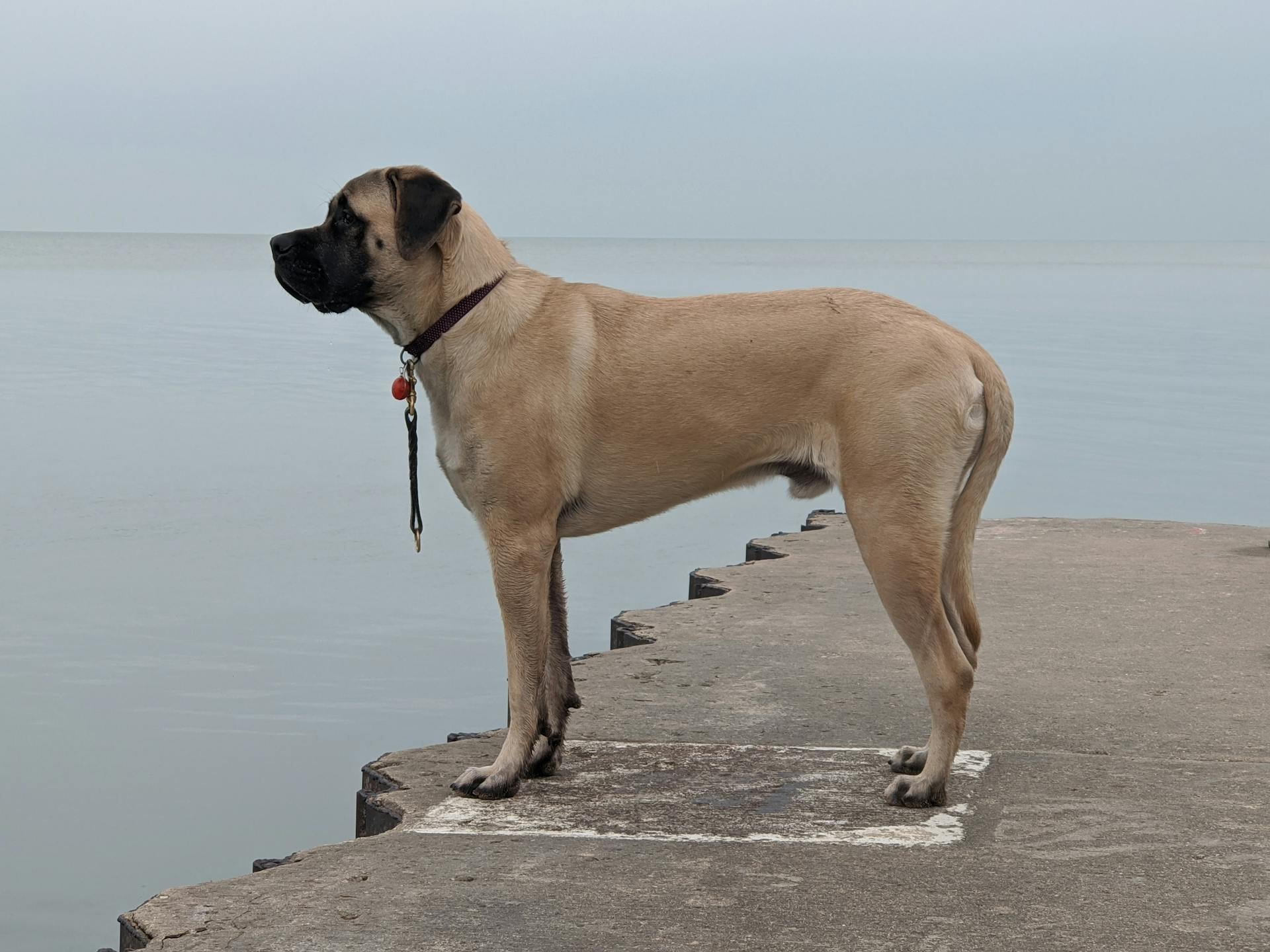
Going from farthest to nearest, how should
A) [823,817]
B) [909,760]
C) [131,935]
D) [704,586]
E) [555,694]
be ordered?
[704,586] < [555,694] < [909,760] < [823,817] < [131,935]

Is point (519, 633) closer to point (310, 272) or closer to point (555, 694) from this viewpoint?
point (555, 694)

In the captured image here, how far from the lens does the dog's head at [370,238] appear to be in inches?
192

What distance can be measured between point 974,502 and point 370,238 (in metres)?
2.28

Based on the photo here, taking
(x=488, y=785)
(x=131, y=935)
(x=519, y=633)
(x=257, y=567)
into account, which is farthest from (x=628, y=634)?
(x=257, y=567)

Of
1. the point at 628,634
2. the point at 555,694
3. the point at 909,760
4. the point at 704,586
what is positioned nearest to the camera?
the point at 909,760

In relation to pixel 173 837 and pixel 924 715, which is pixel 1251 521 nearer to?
pixel 924 715

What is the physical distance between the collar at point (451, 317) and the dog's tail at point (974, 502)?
1.71 m

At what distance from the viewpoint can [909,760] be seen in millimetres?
5133

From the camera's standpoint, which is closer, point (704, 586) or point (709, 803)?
point (709, 803)

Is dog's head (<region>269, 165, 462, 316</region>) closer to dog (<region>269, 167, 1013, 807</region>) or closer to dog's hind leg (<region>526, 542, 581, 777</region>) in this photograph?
dog (<region>269, 167, 1013, 807</region>)

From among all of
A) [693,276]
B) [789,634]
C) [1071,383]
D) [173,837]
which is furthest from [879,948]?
[693,276]

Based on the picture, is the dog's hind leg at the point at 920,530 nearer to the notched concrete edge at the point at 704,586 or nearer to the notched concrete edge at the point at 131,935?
the notched concrete edge at the point at 131,935

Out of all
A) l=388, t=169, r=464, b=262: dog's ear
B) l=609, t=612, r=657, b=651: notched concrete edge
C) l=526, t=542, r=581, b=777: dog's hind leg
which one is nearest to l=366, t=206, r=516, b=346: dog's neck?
l=388, t=169, r=464, b=262: dog's ear

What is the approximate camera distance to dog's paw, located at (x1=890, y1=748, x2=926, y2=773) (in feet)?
16.7
